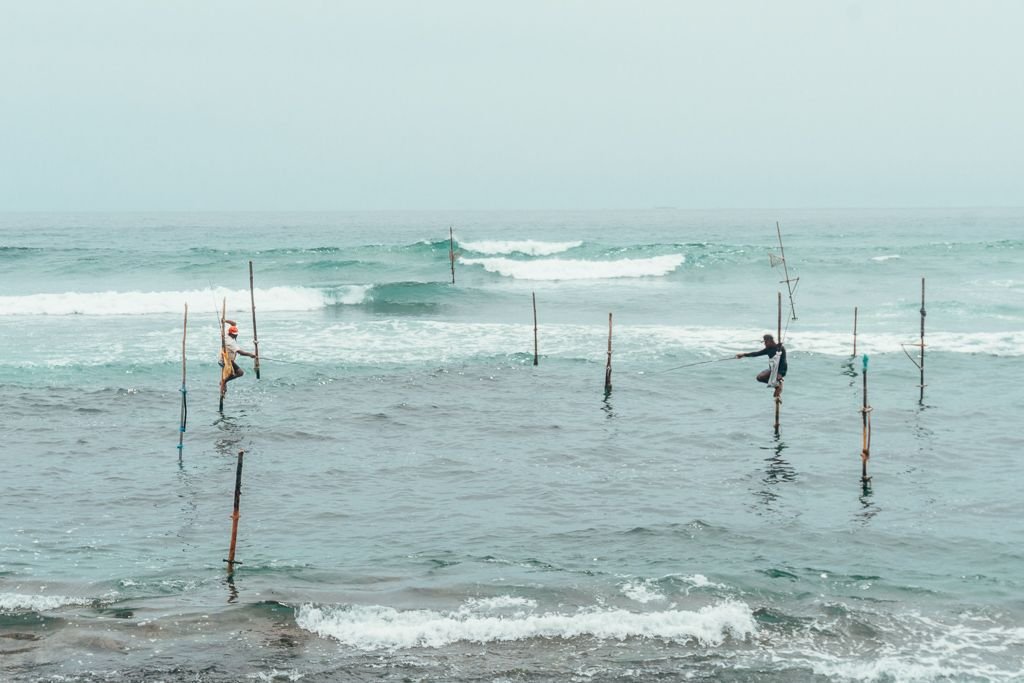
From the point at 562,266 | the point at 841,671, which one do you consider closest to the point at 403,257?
the point at 562,266

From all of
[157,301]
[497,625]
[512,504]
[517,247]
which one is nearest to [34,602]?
[497,625]

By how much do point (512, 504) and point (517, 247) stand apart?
51.9m

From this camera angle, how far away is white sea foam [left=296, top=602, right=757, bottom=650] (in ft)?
34.6

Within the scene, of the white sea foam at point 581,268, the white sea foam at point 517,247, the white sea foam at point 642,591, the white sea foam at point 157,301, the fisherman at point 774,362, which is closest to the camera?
the white sea foam at point 642,591

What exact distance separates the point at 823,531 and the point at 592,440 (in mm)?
6041

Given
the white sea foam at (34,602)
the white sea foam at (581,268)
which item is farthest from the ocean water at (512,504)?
the white sea foam at (581,268)

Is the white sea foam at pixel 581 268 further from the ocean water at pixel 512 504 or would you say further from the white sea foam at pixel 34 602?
the white sea foam at pixel 34 602

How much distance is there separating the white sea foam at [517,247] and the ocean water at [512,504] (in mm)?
27761

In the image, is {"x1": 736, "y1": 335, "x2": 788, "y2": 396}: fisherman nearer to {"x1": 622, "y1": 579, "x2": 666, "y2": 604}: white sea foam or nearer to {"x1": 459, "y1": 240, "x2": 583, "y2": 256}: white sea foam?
{"x1": 622, "y1": 579, "x2": 666, "y2": 604}: white sea foam

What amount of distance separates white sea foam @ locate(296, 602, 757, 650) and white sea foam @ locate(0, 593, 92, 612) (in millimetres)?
2605

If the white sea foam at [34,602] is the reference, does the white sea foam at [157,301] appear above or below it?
above

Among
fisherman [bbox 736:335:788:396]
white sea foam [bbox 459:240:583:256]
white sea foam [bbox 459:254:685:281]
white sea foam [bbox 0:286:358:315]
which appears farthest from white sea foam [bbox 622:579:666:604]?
white sea foam [bbox 459:240:583:256]

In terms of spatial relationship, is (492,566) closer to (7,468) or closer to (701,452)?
(701,452)

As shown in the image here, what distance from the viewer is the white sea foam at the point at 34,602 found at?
A: 10953 millimetres
